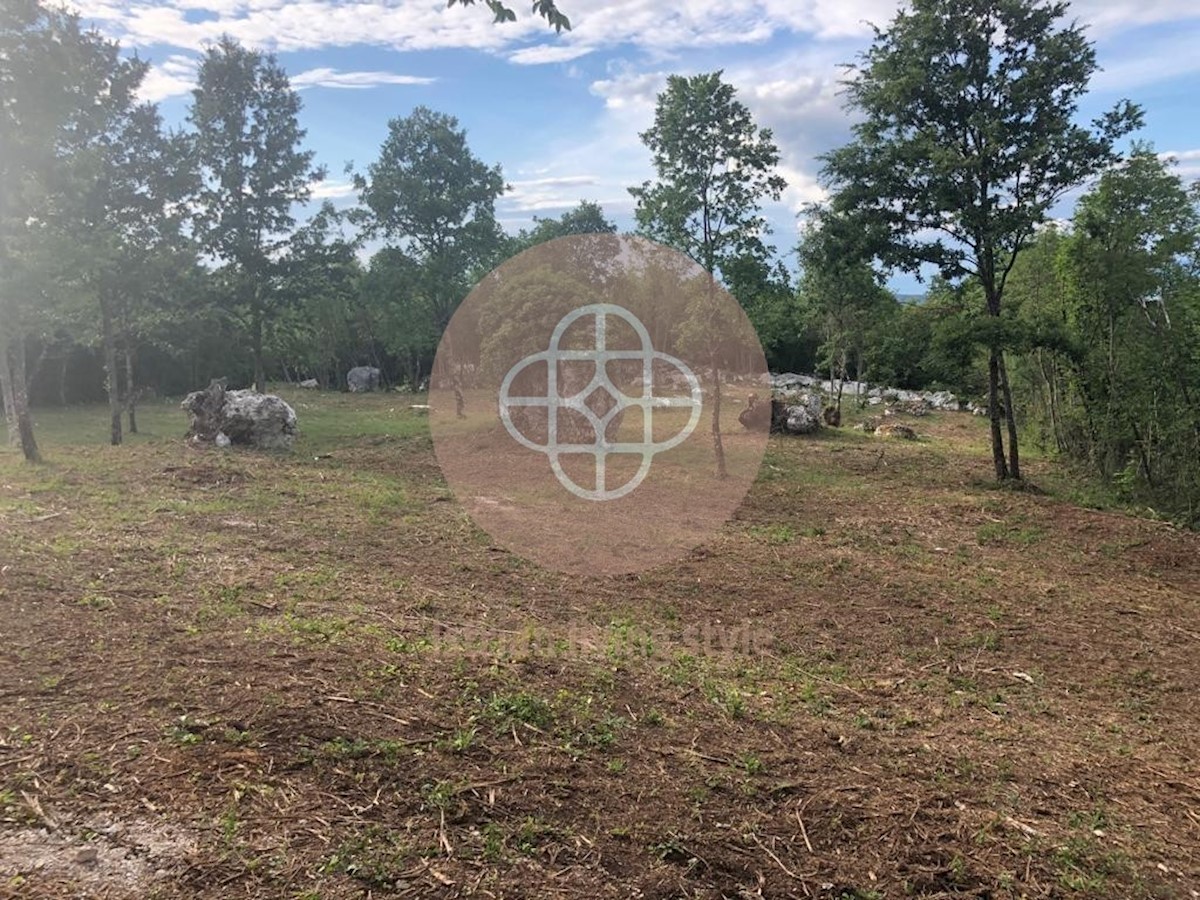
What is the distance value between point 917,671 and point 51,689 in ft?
17.0

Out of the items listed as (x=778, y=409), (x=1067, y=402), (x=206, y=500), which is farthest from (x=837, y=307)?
(x=206, y=500)

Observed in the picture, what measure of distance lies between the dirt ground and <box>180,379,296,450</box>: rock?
5.57m

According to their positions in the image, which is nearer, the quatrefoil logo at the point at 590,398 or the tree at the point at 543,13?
the tree at the point at 543,13

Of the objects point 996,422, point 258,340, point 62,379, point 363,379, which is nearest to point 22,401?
point 258,340

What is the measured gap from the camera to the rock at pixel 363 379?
1318 inches

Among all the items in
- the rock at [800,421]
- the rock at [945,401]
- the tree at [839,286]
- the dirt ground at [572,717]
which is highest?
the tree at [839,286]

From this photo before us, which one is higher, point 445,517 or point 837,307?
point 837,307

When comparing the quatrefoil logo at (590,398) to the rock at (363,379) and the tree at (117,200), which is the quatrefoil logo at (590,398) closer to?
the tree at (117,200)

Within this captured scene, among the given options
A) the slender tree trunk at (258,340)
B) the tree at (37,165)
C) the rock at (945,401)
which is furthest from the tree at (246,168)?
the rock at (945,401)

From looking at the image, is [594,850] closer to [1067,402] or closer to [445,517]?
[445,517]

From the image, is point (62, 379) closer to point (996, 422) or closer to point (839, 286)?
point (839, 286)

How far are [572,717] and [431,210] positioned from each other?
19133 mm

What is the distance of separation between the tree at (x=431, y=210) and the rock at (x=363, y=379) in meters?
12.1

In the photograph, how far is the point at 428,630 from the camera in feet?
17.2
